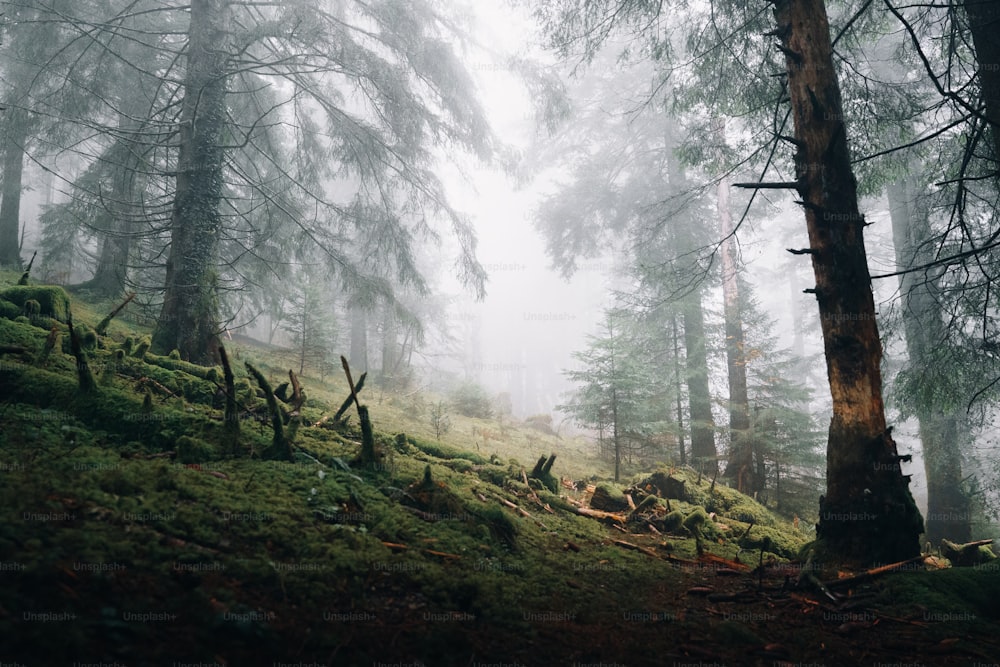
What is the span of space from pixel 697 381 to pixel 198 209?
12164 mm

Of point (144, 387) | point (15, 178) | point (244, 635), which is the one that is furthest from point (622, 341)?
point (15, 178)

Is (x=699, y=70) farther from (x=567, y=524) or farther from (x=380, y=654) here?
(x=380, y=654)

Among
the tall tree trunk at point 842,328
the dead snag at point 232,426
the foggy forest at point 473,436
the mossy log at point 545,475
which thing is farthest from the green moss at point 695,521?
the dead snag at point 232,426

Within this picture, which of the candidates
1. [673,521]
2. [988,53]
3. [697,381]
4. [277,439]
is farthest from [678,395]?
[277,439]

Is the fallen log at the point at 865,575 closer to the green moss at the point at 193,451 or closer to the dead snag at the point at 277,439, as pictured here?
the dead snag at the point at 277,439

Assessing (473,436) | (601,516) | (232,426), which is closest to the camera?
(232,426)

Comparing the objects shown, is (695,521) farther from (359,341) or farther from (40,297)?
(359,341)

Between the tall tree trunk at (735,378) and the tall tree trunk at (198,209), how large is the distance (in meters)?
10.0

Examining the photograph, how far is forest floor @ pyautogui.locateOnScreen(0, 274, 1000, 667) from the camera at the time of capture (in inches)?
66.4

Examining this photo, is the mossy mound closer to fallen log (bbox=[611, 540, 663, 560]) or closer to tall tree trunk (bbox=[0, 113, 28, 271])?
fallen log (bbox=[611, 540, 663, 560])

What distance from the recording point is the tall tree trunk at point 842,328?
12.7 feet

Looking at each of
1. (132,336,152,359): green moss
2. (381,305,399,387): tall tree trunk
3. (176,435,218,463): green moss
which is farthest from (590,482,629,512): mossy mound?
(381,305,399,387): tall tree trunk

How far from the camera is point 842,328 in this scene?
4.21 metres

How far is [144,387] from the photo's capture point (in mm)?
4258
